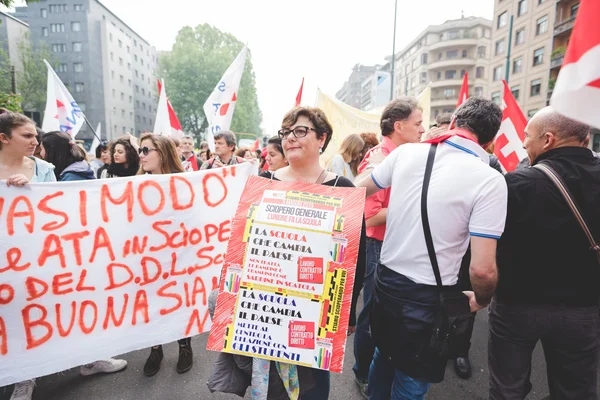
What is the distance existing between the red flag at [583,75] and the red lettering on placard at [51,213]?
2.76 m

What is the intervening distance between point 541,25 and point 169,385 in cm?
3456

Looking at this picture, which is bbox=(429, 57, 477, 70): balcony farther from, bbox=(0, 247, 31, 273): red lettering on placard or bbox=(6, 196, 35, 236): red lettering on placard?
bbox=(0, 247, 31, 273): red lettering on placard

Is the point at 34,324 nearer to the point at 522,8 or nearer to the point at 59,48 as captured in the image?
the point at 522,8

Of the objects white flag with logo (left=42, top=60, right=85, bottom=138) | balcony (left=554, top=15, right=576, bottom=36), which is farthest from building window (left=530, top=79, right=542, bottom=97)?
white flag with logo (left=42, top=60, right=85, bottom=138)

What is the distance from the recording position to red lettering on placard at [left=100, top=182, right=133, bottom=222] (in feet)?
7.86

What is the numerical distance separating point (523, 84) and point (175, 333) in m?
34.2

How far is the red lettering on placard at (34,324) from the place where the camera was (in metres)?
2.18

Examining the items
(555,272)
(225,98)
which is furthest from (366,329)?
(225,98)

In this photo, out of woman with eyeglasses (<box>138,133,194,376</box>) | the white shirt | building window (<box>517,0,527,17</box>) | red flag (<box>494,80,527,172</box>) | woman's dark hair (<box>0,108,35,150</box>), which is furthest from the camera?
building window (<box>517,0,527,17</box>)

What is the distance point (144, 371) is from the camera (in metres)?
2.77

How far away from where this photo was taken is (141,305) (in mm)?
2479

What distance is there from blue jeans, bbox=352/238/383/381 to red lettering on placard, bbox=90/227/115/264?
75.1 inches

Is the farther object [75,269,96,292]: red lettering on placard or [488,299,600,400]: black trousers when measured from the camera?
[75,269,96,292]: red lettering on placard

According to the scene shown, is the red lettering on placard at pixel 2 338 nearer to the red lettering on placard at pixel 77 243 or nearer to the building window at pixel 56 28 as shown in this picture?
the red lettering on placard at pixel 77 243
